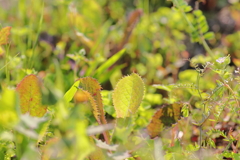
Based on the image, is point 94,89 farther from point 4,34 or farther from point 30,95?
point 4,34

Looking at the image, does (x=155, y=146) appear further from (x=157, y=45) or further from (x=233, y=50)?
(x=233, y=50)

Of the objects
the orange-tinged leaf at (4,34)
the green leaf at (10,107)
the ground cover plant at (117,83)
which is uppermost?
the green leaf at (10,107)

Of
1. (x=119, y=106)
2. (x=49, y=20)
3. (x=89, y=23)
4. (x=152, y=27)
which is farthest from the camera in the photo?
(x=49, y=20)

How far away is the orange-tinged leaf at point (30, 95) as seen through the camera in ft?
3.30

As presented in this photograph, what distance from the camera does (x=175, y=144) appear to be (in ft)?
3.54

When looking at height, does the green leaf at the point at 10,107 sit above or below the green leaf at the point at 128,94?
above

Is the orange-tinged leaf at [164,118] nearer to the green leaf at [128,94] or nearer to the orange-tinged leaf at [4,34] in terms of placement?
the green leaf at [128,94]

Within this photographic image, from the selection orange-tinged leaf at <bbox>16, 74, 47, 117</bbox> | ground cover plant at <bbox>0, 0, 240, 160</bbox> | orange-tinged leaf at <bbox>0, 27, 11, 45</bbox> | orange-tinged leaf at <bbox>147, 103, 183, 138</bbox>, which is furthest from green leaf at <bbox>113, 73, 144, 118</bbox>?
orange-tinged leaf at <bbox>0, 27, 11, 45</bbox>

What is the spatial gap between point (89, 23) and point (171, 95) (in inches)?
41.6

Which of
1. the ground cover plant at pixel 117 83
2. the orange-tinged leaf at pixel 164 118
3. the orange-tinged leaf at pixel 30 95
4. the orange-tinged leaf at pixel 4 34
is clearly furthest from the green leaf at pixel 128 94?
the orange-tinged leaf at pixel 4 34

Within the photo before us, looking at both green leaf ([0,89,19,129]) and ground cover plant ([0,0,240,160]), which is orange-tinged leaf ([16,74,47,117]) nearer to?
ground cover plant ([0,0,240,160])

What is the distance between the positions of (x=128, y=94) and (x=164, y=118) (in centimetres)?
17

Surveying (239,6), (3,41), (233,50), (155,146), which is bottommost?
(233,50)

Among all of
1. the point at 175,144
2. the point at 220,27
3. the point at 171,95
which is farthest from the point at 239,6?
the point at 175,144
